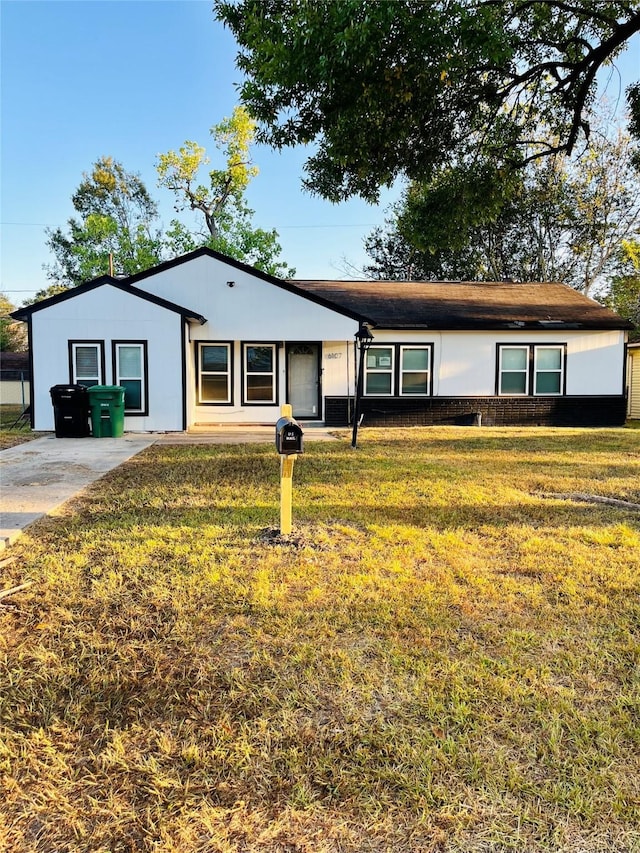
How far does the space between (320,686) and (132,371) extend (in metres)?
11.4

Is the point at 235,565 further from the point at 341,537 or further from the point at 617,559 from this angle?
the point at 617,559

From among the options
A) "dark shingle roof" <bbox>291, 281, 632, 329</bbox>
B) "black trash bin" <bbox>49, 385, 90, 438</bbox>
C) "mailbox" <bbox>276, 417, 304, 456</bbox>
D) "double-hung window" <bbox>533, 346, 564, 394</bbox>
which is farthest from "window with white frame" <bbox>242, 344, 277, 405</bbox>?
"mailbox" <bbox>276, 417, 304, 456</bbox>

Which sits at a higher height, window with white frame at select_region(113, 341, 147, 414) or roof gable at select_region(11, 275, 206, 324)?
roof gable at select_region(11, 275, 206, 324)

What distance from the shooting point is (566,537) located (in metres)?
4.69

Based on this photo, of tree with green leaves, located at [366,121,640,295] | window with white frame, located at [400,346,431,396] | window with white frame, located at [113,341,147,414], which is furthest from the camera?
tree with green leaves, located at [366,121,640,295]

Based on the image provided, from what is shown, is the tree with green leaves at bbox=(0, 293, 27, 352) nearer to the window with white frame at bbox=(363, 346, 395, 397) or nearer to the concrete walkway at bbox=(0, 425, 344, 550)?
the concrete walkway at bbox=(0, 425, 344, 550)

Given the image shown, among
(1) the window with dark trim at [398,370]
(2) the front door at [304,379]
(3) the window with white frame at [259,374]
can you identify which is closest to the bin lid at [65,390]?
(3) the window with white frame at [259,374]

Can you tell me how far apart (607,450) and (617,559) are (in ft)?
22.8

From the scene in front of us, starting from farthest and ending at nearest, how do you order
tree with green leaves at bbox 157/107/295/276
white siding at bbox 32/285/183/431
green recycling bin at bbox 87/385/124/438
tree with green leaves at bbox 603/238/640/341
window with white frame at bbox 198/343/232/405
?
tree with green leaves at bbox 157/107/295/276
tree with green leaves at bbox 603/238/640/341
window with white frame at bbox 198/343/232/405
white siding at bbox 32/285/183/431
green recycling bin at bbox 87/385/124/438

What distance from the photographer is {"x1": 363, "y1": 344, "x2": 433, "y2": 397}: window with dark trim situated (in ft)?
49.8

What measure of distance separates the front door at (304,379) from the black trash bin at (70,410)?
5.58 m

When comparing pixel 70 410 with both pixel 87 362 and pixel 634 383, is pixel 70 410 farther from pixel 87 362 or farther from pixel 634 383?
pixel 634 383

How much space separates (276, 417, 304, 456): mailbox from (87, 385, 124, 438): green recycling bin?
8.36 m

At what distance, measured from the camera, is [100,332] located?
40.5ft
